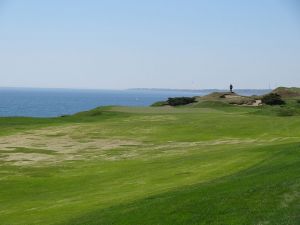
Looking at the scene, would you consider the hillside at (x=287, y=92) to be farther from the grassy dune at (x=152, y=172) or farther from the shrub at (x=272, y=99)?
the grassy dune at (x=152, y=172)

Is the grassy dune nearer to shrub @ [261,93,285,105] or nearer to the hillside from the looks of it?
shrub @ [261,93,285,105]

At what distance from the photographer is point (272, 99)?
93.9 m

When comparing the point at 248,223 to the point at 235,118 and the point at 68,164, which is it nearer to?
the point at 68,164

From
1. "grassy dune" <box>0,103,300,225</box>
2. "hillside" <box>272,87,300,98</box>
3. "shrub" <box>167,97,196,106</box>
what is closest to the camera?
"grassy dune" <box>0,103,300,225</box>

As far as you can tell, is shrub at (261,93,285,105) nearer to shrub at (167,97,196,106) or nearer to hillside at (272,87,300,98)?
hillside at (272,87,300,98)

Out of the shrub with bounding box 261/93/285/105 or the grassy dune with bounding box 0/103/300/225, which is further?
the shrub with bounding box 261/93/285/105

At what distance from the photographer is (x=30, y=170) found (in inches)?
1590

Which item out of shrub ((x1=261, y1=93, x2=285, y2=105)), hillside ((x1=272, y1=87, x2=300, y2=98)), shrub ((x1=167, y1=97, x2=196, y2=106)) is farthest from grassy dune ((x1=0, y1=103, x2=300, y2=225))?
shrub ((x1=167, y1=97, x2=196, y2=106))

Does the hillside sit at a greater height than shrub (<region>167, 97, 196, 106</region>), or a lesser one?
greater

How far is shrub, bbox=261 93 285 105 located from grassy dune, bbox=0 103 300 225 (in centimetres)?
1695

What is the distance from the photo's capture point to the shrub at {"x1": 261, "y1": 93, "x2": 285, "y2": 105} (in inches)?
3664

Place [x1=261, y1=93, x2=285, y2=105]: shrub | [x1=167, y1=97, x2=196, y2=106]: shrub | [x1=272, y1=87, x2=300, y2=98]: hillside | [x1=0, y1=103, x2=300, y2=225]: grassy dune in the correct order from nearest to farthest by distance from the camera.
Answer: [x1=0, y1=103, x2=300, y2=225]: grassy dune
[x1=261, y1=93, x2=285, y2=105]: shrub
[x1=272, y1=87, x2=300, y2=98]: hillside
[x1=167, y1=97, x2=196, y2=106]: shrub

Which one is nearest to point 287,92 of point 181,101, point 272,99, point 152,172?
point 272,99

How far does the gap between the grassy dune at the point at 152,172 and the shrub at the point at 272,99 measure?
55.6ft
